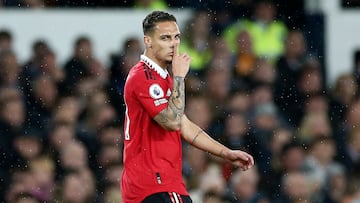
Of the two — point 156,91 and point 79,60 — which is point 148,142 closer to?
point 156,91

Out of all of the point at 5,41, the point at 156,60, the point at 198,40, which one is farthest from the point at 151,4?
the point at 156,60

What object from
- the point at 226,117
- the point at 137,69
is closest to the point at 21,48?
the point at 226,117

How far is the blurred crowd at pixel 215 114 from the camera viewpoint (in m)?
11.0

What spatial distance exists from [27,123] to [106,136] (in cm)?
70

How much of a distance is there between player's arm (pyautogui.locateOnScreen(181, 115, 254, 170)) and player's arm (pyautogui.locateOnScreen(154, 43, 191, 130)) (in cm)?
44

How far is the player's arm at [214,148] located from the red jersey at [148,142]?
0.31 metres

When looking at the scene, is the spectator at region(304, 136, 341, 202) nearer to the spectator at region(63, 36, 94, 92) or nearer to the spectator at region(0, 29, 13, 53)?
the spectator at region(63, 36, 94, 92)

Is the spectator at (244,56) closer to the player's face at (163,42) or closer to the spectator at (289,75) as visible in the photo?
the spectator at (289,75)


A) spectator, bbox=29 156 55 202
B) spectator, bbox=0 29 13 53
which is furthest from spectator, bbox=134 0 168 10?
spectator, bbox=29 156 55 202

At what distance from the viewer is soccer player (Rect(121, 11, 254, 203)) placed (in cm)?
762

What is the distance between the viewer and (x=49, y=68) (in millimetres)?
11828

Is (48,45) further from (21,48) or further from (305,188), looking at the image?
(305,188)

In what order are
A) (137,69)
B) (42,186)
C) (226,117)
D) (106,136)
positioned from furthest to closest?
(226,117)
(106,136)
(42,186)
(137,69)

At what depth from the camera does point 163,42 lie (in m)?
7.70
